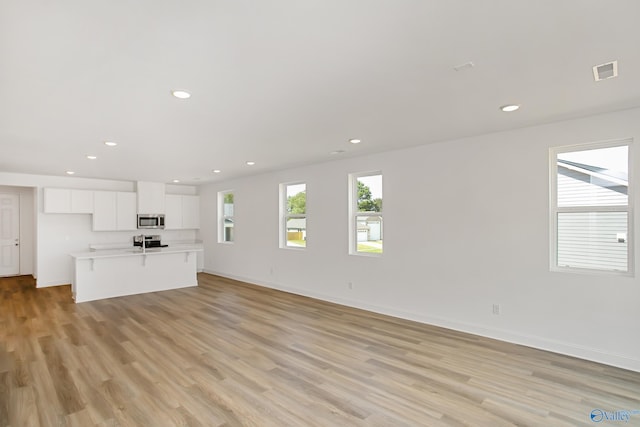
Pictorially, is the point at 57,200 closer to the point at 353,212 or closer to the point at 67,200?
the point at 67,200

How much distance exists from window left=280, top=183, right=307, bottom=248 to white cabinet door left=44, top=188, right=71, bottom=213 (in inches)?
181

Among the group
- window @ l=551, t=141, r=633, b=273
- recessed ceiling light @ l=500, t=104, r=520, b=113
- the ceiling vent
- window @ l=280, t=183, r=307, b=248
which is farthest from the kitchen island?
the ceiling vent

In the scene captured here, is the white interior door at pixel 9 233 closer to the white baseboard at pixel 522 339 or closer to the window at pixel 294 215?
the window at pixel 294 215

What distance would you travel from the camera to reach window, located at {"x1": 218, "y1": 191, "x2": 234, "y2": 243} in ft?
28.1

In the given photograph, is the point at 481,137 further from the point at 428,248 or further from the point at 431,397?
the point at 431,397

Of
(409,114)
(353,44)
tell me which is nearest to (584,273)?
(409,114)

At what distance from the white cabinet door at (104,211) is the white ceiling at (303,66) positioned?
3700mm

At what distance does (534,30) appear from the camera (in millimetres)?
1791

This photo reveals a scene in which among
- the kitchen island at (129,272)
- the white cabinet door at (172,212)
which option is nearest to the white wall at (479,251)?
the kitchen island at (129,272)

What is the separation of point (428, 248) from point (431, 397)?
223 cm

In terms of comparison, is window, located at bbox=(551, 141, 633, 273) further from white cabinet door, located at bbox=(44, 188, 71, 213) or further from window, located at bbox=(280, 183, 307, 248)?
white cabinet door, located at bbox=(44, 188, 71, 213)

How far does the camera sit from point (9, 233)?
8188 mm

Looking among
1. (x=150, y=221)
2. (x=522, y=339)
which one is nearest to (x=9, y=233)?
(x=150, y=221)

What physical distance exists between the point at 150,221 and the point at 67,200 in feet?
5.46
